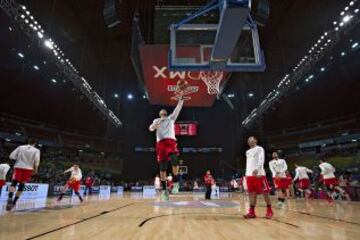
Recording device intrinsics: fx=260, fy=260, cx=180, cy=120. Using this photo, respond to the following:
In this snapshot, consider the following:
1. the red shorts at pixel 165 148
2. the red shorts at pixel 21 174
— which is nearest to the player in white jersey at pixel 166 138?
the red shorts at pixel 165 148

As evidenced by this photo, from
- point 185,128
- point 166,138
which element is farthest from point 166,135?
point 185,128

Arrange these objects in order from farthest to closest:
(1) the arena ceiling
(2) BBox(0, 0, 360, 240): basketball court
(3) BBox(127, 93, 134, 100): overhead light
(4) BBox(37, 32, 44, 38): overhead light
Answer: (3) BBox(127, 93, 134, 100): overhead light → (1) the arena ceiling → (4) BBox(37, 32, 44, 38): overhead light → (2) BBox(0, 0, 360, 240): basketball court

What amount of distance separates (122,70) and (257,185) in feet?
61.7

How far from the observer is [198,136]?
98.5 ft

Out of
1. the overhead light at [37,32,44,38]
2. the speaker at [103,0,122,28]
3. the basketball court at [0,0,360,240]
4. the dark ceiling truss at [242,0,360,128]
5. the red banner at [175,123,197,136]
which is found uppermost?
the speaker at [103,0,122,28]

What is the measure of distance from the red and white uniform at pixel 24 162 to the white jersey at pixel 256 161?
5.19 m

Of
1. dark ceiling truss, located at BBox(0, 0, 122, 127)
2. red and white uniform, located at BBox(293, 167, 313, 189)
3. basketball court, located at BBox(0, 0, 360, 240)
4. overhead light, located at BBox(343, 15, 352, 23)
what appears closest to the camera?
basketball court, located at BBox(0, 0, 360, 240)

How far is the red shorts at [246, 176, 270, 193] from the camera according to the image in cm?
483

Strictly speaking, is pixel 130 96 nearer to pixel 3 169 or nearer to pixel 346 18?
pixel 3 169

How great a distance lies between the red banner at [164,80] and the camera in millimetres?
10336

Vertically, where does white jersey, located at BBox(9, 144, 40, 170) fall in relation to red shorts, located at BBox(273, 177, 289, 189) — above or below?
above

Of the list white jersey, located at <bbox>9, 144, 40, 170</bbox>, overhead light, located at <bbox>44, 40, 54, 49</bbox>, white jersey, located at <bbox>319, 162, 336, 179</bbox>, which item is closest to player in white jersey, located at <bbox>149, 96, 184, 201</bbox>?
white jersey, located at <bbox>9, 144, 40, 170</bbox>

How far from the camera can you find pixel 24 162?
21.0ft

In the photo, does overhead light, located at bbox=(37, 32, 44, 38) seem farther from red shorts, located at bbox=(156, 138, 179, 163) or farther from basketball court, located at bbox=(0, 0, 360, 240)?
red shorts, located at bbox=(156, 138, 179, 163)
